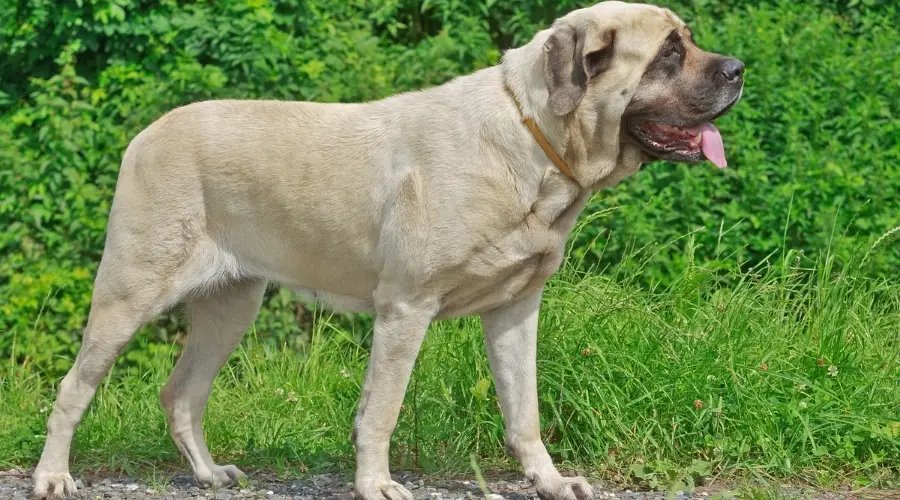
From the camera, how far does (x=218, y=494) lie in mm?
5152

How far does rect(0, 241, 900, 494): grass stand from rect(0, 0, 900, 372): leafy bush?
2.85 feet

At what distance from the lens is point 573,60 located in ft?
15.2

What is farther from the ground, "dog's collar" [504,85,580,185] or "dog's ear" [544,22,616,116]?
"dog's ear" [544,22,616,116]

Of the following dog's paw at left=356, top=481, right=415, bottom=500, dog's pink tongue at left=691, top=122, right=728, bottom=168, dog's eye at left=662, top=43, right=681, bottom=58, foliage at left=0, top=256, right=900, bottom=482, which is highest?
dog's eye at left=662, top=43, right=681, bottom=58

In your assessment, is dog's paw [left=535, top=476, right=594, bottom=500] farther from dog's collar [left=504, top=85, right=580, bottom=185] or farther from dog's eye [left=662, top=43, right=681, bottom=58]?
dog's eye [left=662, top=43, right=681, bottom=58]

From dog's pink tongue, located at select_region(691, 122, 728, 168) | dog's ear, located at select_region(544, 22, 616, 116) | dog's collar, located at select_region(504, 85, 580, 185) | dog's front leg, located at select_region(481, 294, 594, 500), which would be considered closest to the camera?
dog's ear, located at select_region(544, 22, 616, 116)

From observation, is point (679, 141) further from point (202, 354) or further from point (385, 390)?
point (202, 354)

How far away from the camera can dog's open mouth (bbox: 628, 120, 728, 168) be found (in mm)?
4773

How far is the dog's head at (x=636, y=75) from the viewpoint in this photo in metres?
4.64

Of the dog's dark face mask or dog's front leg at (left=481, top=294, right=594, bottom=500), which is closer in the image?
the dog's dark face mask

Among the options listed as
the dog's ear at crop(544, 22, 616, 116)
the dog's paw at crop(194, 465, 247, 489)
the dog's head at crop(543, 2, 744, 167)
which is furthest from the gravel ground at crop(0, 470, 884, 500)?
the dog's ear at crop(544, 22, 616, 116)

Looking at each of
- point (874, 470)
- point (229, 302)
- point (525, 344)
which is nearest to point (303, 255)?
point (229, 302)

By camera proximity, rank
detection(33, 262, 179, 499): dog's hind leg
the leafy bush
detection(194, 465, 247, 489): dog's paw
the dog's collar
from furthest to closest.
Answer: the leafy bush → detection(194, 465, 247, 489): dog's paw → detection(33, 262, 179, 499): dog's hind leg → the dog's collar

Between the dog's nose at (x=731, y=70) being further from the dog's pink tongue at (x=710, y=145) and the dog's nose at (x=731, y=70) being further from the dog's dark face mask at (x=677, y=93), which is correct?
the dog's pink tongue at (x=710, y=145)
